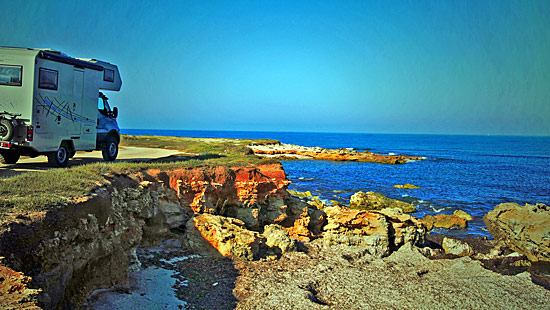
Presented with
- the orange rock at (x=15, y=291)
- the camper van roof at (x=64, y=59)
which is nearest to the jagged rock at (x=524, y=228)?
the orange rock at (x=15, y=291)

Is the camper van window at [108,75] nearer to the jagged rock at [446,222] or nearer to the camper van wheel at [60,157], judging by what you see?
the camper van wheel at [60,157]

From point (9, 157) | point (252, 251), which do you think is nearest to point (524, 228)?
point (252, 251)

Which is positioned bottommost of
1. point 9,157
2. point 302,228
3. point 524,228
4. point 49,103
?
point 302,228

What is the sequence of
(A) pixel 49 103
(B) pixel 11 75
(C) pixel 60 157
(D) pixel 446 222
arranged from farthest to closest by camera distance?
(D) pixel 446 222, (C) pixel 60 157, (A) pixel 49 103, (B) pixel 11 75

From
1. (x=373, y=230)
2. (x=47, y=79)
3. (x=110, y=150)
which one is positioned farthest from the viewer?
(x=110, y=150)

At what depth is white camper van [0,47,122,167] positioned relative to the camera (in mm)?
12531

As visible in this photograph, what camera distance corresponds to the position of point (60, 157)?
47.3 feet

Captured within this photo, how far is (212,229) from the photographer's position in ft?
39.3

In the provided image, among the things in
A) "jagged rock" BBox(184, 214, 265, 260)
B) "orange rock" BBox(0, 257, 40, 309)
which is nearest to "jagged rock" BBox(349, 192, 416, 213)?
"jagged rock" BBox(184, 214, 265, 260)

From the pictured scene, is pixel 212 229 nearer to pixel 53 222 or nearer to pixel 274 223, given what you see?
pixel 274 223

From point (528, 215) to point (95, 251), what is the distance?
1688 centimetres

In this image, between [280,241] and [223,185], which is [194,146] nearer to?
[223,185]

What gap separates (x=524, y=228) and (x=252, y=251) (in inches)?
468

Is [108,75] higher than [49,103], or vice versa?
[108,75]
